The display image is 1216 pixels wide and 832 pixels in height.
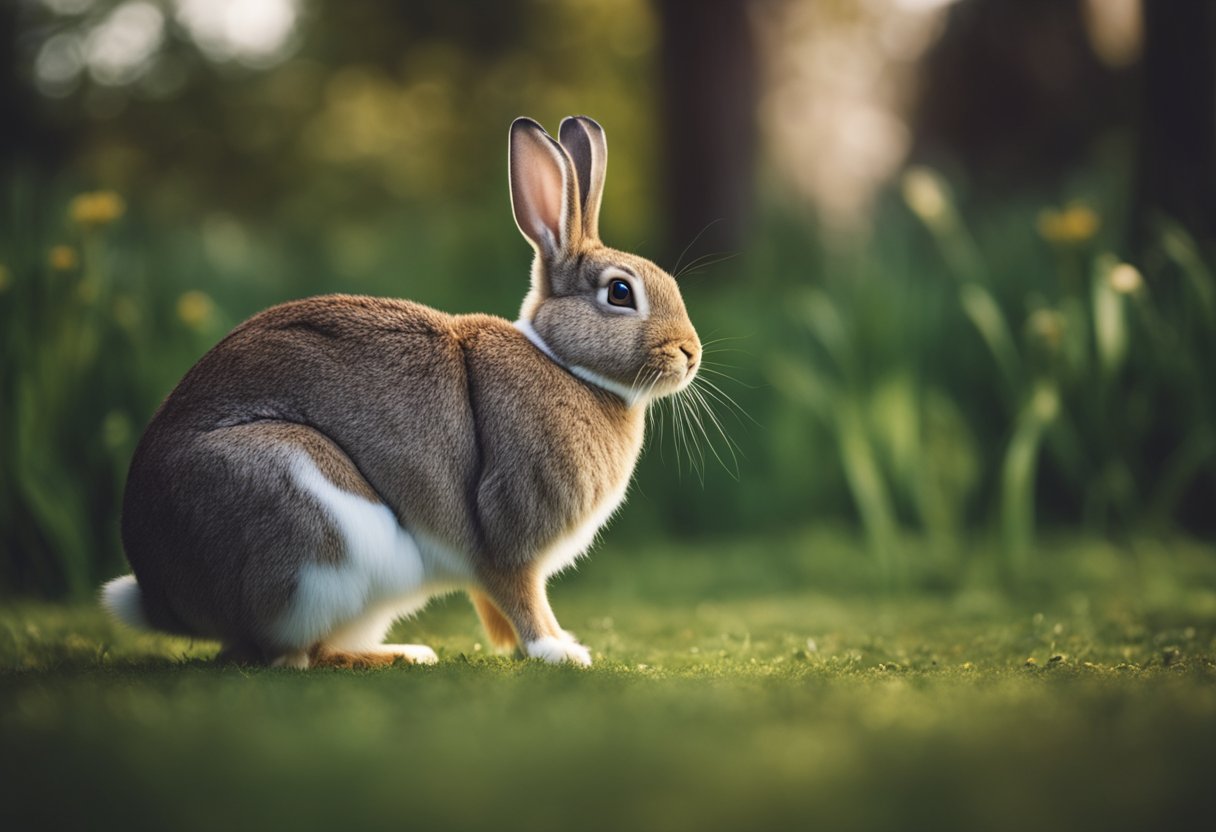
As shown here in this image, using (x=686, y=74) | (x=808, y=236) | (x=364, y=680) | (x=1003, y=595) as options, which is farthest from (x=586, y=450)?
(x=686, y=74)

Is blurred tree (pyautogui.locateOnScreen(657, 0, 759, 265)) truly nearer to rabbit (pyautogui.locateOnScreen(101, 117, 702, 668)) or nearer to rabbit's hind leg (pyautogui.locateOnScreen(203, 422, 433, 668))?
rabbit (pyautogui.locateOnScreen(101, 117, 702, 668))

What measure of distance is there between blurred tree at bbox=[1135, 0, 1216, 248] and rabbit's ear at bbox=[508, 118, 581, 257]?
373 centimetres

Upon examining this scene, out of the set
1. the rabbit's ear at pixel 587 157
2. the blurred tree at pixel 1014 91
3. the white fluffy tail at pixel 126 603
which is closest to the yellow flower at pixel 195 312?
the white fluffy tail at pixel 126 603

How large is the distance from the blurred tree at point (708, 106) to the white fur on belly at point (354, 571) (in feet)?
18.3

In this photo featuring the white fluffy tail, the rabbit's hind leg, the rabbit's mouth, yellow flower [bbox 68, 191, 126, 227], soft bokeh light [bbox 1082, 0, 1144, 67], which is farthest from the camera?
soft bokeh light [bbox 1082, 0, 1144, 67]

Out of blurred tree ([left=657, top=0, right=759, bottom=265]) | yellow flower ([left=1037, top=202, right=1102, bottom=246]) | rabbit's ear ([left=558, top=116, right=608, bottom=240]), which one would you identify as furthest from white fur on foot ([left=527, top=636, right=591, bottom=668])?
blurred tree ([left=657, top=0, right=759, bottom=265])

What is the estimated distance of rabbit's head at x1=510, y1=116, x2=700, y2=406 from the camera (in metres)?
3.12

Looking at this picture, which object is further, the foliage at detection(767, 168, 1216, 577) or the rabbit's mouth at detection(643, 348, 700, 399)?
the foliage at detection(767, 168, 1216, 577)

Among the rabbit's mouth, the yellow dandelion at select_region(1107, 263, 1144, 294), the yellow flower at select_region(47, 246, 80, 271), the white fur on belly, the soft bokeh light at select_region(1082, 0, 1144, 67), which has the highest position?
the soft bokeh light at select_region(1082, 0, 1144, 67)

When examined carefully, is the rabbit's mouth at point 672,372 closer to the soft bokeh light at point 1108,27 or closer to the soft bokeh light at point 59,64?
the soft bokeh light at point 1108,27

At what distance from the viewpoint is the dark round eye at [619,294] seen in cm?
316

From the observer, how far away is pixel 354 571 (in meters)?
2.73

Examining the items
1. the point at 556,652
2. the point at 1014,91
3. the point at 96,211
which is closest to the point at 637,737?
the point at 556,652

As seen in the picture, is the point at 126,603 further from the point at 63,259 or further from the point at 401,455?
the point at 63,259
